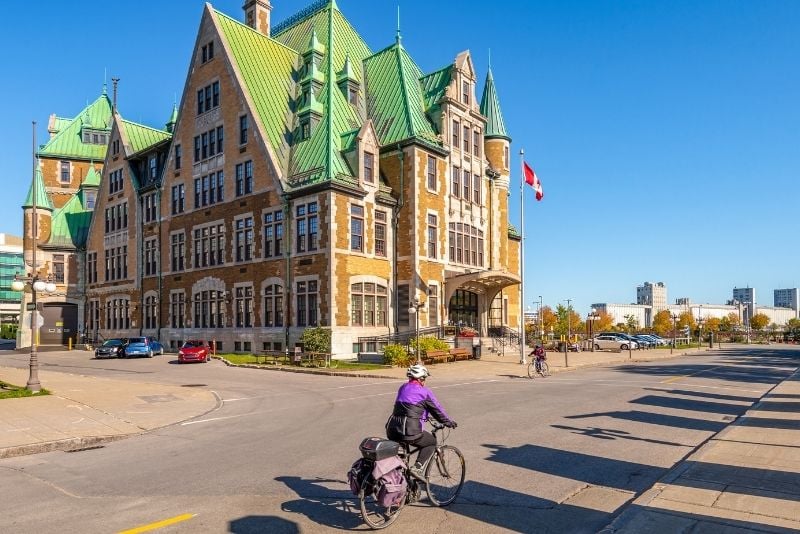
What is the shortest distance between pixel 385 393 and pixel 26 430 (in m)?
10.8

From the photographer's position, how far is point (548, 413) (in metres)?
16.0

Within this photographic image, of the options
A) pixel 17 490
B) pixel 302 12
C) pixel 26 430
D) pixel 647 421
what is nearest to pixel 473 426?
pixel 647 421

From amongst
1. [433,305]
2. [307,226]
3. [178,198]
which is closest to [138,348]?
[178,198]

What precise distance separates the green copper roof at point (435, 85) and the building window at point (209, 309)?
67.9ft

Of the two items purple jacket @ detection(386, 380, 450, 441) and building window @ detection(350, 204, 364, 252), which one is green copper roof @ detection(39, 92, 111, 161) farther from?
purple jacket @ detection(386, 380, 450, 441)

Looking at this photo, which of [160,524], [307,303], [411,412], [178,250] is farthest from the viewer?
[178,250]

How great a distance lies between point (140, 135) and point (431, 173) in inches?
1305

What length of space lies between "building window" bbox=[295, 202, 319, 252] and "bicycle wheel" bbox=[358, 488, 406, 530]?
31.6m

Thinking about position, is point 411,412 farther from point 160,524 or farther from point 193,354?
point 193,354

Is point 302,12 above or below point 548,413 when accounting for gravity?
above

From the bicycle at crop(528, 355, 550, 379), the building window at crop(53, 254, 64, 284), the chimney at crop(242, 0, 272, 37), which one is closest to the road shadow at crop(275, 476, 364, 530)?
the bicycle at crop(528, 355, 550, 379)

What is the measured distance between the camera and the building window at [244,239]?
4291 centimetres

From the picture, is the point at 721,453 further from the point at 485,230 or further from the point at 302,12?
the point at 302,12

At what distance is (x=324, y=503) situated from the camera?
26.2 feet
